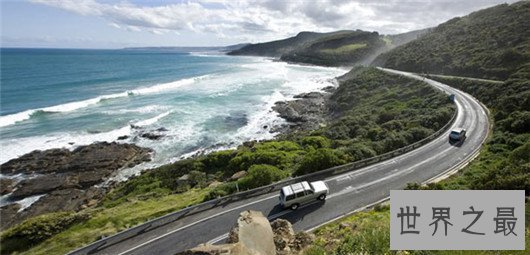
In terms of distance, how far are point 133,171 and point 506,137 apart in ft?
130

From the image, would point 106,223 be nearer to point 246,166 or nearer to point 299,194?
point 299,194

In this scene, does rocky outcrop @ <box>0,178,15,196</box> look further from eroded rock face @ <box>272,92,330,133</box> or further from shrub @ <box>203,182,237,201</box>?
eroded rock face @ <box>272,92,330,133</box>

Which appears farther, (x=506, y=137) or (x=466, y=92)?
(x=466, y=92)

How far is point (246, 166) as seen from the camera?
28812mm

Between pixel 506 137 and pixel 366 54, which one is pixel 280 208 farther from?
pixel 366 54

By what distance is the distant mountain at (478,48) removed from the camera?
193 ft

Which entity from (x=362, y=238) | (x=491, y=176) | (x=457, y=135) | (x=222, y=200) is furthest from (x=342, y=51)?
(x=362, y=238)

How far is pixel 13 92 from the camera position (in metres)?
79.4

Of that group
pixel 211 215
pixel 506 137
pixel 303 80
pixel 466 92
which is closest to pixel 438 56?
pixel 466 92

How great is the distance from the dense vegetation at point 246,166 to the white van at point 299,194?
11.7 ft

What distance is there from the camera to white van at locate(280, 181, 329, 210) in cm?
1853

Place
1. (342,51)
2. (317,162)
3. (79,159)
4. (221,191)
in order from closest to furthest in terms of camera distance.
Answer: (221,191)
(317,162)
(79,159)
(342,51)

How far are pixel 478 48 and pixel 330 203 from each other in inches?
2941

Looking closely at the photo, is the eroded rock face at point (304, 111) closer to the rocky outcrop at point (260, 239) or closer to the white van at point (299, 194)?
the white van at point (299, 194)
